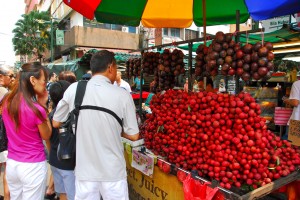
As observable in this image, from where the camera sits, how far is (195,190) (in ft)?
7.54

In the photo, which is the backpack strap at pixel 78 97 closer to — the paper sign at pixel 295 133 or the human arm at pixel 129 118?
the human arm at pixel 129 118

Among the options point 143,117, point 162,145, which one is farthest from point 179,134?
point 143,117

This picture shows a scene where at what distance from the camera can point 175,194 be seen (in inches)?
102

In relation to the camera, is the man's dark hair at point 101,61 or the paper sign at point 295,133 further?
the paper sign at point 295,133

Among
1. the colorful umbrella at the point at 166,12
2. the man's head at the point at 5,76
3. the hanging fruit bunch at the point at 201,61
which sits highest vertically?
the colorful umbrella at the point at 166,12

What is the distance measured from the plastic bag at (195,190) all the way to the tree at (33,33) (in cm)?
3146

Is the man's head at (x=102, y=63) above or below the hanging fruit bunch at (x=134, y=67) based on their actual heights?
below

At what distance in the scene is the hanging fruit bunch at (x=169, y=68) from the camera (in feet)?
12.6

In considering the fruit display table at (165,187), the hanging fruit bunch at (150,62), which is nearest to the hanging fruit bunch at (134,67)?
the hanging fruit bunch at (150,62)

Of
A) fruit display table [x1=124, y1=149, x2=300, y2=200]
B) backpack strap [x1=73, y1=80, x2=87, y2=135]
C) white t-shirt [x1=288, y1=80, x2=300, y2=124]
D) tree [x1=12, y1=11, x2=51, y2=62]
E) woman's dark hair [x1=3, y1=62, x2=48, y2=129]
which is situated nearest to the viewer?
fruit display table [x1=124, y1=149, x2=300, y2=200]

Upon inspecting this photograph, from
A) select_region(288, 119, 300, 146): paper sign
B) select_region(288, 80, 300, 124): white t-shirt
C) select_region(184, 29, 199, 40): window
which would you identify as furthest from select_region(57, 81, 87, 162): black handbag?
select_region(184, 29, 199, 40): window

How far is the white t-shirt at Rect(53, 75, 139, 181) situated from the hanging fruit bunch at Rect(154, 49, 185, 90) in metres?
1.69

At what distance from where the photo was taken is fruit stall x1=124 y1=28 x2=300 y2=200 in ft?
7.16

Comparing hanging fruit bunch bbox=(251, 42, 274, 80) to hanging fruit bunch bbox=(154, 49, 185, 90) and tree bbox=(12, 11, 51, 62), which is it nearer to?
hanging fruit bunch bbox=(154, 49, 185, 90)
